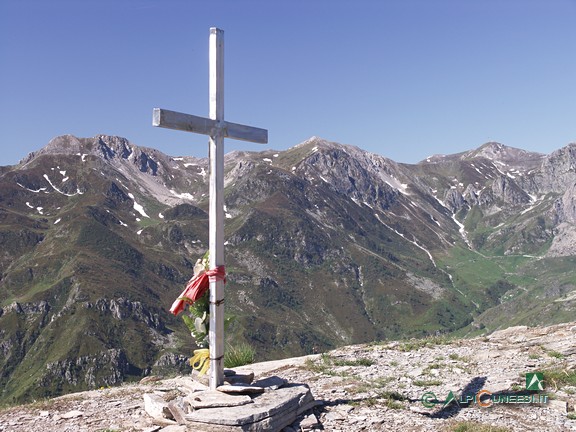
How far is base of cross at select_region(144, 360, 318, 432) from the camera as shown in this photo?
1151 cm

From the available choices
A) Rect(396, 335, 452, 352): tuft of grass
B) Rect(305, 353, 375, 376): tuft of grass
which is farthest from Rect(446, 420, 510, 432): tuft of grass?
Rect(396, 335, 452, 352): tuft of grass

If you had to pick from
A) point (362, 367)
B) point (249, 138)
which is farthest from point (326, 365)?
point (249, 138)

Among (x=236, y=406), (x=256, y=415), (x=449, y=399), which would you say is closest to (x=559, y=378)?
(x=449, y=399)

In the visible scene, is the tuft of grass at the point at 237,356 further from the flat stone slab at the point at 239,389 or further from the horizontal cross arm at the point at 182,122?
the horizontal cross arm at the point at 182,122

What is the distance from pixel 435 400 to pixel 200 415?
6800 mm

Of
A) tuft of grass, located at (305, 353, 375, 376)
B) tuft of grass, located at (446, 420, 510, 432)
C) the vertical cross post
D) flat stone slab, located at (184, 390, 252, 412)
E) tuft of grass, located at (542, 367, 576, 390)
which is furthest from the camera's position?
tuft of grass, located at (305, 353, 375, 376)

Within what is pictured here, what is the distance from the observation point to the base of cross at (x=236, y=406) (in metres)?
11.5

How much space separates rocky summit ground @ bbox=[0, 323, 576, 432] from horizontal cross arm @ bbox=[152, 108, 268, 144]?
7.13 meters

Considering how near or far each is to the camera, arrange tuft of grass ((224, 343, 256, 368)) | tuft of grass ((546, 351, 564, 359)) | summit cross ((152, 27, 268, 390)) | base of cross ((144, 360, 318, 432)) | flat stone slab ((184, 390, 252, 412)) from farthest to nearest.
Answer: tuft of grass ((224, 343, 256, 368)), tuft of grass ((546, 351, 564, 359)), summit cross ((152, 27, 268, 390)), flat stone slab ((184, 390, 252, 412)), base of cross ((144, 360, 318, 432))

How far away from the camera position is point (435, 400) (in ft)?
47.5

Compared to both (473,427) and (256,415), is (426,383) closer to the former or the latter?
(473,427)

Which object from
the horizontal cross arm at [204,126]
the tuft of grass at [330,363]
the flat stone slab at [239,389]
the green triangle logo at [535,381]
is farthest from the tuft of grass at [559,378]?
the horizontal cross arm at [204,126]

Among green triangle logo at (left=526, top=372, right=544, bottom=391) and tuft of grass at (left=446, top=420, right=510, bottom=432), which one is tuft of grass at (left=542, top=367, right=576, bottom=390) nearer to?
green triangle logo at (left=526, top=372, right=544, bottom=391)

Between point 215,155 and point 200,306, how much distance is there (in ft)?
13.9
